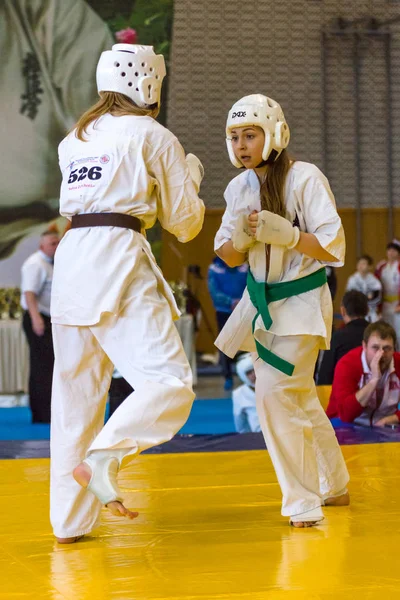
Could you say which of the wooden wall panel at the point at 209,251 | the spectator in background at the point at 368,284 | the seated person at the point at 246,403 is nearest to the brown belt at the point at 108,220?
the seated person at the point at 246,403

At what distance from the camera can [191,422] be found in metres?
7.30

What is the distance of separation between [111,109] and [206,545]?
1371 millimetres

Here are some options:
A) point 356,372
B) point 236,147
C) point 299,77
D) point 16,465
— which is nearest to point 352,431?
point 356,372

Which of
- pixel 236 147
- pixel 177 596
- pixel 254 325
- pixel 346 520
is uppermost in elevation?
pixel 236 147

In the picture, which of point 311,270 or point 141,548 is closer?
point 141,548

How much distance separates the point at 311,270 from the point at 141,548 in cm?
110

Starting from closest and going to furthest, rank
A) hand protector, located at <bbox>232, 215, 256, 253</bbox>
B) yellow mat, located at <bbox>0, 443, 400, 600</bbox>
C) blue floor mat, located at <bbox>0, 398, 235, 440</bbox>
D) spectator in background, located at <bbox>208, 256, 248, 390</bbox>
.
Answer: yellow mat, located at <bbox>0, 443, 400, 600</bbox>
hand protector, located at <bbox>232, 215, 256, 253</bbox>
blue floor mat, located at <bbox>0, 398, 235, 440</bbox>
spectator in background, located at <bbox>208, 256, 248, 390</bbox>

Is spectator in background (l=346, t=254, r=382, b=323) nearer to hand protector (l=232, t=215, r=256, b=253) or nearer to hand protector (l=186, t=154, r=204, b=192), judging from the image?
hand protector (l=232, t=215, r=256, b=253)

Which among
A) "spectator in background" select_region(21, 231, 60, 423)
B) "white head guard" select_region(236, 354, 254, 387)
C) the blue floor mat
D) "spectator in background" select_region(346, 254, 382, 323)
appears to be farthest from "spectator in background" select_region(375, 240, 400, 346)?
A: "white head guard" select_region(236, 354, 254, 387)

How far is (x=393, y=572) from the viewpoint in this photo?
2479 mm

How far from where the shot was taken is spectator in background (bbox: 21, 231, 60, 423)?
7.00 metres

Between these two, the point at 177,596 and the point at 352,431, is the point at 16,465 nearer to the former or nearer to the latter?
the point at 352,431

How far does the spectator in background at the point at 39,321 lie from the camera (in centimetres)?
700

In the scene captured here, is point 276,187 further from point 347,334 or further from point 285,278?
point 347,334
